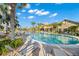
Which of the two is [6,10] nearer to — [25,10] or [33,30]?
[25,10]

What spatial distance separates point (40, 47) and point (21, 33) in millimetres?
300

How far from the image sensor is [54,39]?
2719mm

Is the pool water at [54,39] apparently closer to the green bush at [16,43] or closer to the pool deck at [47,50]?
the pool deck at [47,50]

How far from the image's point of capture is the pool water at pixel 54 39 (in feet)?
8.84

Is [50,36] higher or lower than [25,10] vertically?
lower

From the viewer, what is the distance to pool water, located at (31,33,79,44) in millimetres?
2694

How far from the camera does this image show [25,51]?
2729mm

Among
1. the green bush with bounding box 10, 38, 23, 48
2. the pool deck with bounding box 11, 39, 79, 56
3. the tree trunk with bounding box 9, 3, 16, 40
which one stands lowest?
the pool deck with bounding box 11, 39, 79, 56

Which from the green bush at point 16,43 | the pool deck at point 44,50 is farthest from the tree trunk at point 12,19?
the pool deck at point 44,50

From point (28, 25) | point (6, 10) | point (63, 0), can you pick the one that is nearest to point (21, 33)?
point (28, 25)

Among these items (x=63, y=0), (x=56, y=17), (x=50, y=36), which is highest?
(x=63, y=0)

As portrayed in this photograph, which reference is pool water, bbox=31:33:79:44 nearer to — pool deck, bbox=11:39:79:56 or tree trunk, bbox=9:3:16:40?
pool deck, bbox=11:39:79:56

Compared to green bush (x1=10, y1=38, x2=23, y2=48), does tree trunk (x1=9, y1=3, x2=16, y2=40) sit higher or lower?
higher

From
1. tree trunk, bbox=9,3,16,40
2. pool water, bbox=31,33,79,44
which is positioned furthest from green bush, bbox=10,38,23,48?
pool water, bbox=31,33,79,44
